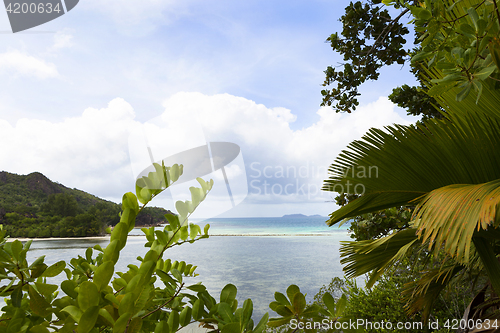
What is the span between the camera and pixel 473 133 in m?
1.17

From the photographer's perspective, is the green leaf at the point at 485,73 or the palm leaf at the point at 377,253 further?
the palm leaf at the point at 377,253

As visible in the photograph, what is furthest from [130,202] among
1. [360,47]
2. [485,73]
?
[360,47]

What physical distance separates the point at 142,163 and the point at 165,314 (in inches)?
16.3

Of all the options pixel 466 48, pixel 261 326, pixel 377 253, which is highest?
pixel 466 48

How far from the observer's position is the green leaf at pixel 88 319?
367mm

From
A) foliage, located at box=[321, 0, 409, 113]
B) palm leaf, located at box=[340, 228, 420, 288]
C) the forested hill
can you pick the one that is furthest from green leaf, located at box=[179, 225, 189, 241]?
the forested hill

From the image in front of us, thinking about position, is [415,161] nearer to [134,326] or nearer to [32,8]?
[134,326]

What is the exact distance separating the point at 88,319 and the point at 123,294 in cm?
18

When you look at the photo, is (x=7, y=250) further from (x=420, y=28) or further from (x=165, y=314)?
(x=420, y=28)

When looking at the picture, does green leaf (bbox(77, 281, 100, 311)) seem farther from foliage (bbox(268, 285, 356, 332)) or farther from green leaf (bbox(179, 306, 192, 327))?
foliage (bbox(268, 285, 356, 332))

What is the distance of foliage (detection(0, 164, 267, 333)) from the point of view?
41cm

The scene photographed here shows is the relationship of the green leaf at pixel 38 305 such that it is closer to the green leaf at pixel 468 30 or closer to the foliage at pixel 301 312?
the foliage at pixel 301 312

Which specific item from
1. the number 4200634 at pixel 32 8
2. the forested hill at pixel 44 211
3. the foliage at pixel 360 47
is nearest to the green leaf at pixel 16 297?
the number 4200634 at pixel 32 8

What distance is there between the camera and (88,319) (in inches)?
14.7
